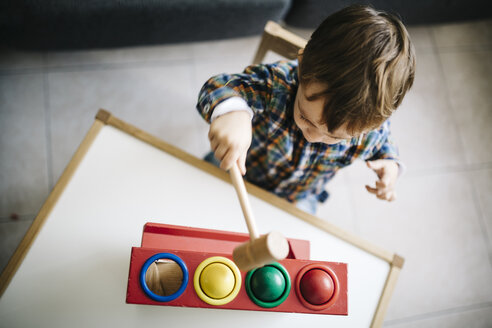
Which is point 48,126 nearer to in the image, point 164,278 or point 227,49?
point 227,49

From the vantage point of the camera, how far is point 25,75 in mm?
1189

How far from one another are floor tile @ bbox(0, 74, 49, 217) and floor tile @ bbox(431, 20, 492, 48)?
5.06ft

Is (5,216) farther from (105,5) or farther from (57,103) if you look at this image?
(105,5)

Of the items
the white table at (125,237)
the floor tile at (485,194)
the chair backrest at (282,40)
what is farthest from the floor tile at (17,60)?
the floor tile at (485,194)

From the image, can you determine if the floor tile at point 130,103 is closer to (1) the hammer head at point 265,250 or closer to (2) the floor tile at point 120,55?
(2) the floor tile at point 120,55

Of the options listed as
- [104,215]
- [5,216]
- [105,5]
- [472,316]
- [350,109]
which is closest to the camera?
[350,109]

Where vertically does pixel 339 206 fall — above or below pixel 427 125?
below

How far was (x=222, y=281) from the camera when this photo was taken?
486 mm

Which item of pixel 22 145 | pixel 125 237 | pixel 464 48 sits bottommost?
pixel 125 237

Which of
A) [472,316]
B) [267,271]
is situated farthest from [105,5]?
[472,316]

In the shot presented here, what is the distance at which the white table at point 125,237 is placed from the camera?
570 millimetres

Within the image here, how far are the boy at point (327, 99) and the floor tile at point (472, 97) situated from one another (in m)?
0.84

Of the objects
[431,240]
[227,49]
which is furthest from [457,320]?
[227,49]

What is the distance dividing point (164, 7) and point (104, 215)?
668mm
